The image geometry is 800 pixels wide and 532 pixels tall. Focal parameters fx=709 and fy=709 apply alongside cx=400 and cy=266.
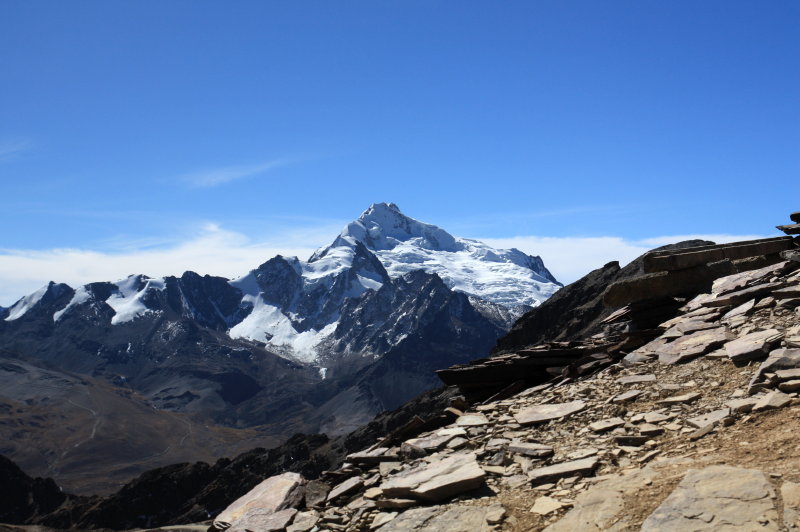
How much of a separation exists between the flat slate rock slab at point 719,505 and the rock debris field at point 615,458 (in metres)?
0.02

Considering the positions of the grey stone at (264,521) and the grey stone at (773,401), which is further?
the grey stone at (264,521)

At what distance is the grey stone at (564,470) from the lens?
34.1ft

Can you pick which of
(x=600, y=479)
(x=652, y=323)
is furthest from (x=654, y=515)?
(x=652, y=323)

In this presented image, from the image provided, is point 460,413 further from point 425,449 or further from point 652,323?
point 652,323

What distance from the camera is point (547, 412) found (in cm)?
1333

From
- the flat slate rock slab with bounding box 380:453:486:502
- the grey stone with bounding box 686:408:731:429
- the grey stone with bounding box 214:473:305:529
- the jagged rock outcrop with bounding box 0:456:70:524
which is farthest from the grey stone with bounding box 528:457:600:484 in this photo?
the jagged rock outcrop with bounding box 0:456:70:524

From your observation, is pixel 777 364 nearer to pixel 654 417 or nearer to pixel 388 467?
pixel 654 417

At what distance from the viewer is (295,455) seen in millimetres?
131625

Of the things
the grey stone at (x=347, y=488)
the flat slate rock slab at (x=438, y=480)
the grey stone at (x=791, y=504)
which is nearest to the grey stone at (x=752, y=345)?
the grey stone at (x=791, y=504)

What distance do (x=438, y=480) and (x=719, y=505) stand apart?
4.23 metres

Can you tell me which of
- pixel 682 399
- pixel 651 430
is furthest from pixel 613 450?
pixel 682 399

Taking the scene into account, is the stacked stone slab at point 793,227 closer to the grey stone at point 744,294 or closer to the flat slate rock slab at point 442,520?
the grey stone at point 744,294

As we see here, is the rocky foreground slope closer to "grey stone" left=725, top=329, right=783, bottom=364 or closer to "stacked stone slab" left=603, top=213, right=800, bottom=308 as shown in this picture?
"grey stone" left=725, top=329, right=783, bottom=364

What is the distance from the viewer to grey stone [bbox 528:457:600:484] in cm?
1040
